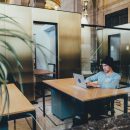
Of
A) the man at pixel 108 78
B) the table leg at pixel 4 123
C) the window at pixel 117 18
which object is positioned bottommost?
the table leg at pixel 4 123

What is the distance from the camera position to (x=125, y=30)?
7.01 metres

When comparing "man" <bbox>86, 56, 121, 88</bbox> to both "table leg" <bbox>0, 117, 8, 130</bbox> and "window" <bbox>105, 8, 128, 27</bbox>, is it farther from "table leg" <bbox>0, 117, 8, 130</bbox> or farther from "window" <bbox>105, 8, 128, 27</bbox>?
"window" <bbox>105, 8, 128, 27</bbox>

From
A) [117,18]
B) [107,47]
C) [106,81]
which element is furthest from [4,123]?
[117,18]

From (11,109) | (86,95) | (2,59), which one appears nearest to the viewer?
(2,59)

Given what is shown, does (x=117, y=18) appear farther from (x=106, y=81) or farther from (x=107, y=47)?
(x=106, y=81)

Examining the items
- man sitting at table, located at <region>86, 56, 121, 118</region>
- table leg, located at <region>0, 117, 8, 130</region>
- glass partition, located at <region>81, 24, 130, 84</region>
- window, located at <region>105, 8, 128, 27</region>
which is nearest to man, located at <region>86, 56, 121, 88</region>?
man sitting at table, located at <region>86, 56, 121, 118</region>

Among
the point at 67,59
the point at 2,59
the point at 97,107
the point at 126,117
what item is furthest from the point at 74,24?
the point at 2,59

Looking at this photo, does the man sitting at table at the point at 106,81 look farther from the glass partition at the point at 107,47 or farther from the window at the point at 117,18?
the window at the point at 117,18

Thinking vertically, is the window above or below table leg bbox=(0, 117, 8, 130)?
above

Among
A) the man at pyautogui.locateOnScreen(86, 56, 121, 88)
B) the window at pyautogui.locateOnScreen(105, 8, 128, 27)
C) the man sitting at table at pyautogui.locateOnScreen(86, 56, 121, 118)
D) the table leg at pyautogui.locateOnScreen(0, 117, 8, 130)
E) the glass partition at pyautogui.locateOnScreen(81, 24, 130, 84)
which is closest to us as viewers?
the table leg at pyautogui.locateOnScreen(0, 117, 8, 130)

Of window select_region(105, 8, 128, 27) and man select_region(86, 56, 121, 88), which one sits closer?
man select_region(86, 56, 121, 88)

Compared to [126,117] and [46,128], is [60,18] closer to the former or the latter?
[46,128]

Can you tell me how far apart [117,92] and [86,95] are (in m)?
0.47

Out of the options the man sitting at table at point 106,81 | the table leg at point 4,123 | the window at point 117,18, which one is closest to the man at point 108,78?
the man sitting at table at point 106,81
